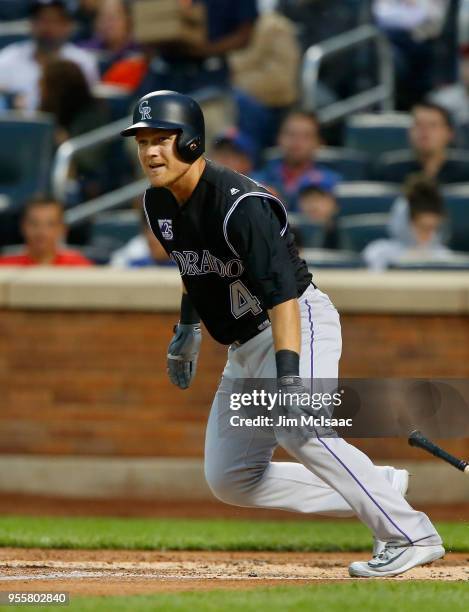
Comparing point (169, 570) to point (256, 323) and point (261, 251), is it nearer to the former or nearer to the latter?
point (256, 323)

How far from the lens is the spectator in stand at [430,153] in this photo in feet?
33.0

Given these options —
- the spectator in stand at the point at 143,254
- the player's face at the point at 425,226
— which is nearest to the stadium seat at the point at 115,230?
the spectator in stand at the point at 143,254

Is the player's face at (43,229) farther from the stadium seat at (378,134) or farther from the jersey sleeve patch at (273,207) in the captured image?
the jersey sleeve patch at (273,207)

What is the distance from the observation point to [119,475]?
926cm

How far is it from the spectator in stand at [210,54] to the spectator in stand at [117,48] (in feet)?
0.72

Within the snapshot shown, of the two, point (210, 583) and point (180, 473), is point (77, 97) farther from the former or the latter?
point (210, 583)

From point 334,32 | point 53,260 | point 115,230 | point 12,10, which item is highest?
point 12,10

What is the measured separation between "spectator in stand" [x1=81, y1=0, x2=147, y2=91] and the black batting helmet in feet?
22.8

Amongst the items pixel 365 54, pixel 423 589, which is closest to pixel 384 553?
pixel 423 589

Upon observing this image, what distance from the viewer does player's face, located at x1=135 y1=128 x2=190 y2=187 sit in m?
4.96

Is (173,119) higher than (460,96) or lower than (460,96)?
lower

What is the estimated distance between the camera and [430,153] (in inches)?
403

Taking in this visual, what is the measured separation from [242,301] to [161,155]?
663 millimetres

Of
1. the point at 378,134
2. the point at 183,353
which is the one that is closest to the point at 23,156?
the point at 378,134
